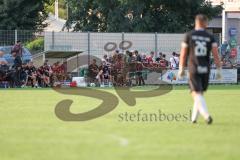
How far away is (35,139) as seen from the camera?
11.2m

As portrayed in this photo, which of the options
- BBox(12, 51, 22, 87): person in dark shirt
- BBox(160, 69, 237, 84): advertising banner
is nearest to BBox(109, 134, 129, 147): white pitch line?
BBox(12, 51, 22, 87): person in dark shirt

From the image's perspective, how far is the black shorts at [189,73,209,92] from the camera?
13.2 meters

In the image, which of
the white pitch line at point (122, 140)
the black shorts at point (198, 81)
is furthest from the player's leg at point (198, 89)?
the white pitch line at point (122, 140)

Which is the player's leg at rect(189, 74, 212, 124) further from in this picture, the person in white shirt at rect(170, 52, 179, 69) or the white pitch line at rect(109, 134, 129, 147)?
the person in white shirt at rect(170, 52, 179, 69)

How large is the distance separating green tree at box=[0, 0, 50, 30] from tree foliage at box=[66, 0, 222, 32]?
8.69 ft

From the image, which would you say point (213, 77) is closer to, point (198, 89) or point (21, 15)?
point (21, 15)

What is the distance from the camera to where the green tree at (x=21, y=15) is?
50656 millimetres

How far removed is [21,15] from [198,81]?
39579 mm

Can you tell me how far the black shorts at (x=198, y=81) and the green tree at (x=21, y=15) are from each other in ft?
126

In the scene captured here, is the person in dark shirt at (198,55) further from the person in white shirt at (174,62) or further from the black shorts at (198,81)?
the person in white shirt at (174,62)

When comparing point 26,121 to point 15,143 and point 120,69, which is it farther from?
point 120,69

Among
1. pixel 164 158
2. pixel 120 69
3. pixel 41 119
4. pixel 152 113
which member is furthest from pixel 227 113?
pixel 120 69

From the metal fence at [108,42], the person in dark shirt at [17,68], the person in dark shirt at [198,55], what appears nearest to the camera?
the person in dark shirt at [198,55]

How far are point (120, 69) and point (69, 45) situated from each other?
4905 millimetres
